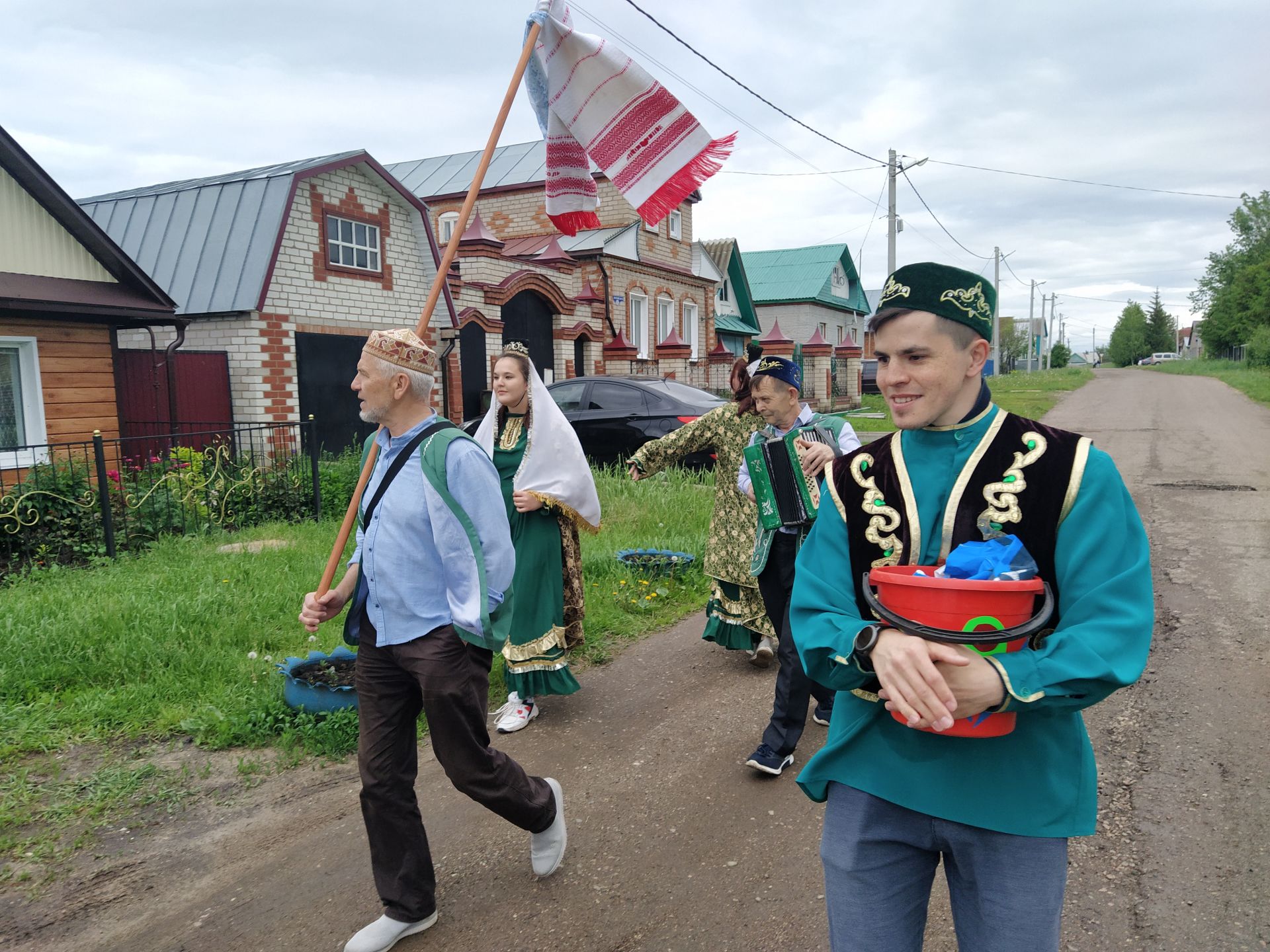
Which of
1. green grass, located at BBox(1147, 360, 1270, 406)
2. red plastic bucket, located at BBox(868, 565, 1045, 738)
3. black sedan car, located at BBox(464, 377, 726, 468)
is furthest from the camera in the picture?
green grass, located at BBox(1147, 360, 1270, 406)

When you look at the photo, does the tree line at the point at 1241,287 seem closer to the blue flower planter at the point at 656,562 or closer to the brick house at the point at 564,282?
the brick house at the point at 564,282

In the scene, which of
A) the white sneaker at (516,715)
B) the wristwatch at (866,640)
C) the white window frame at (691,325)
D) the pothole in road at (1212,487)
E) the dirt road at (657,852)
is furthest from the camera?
the white window frame at (691,325)

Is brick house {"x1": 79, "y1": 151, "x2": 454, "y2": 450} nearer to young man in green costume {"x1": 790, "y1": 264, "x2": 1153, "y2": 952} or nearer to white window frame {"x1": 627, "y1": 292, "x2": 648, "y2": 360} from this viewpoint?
white window frame {"x1": 627, "y1": 292, "x2": 648, "y2": 360}

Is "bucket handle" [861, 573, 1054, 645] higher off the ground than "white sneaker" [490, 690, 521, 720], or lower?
higher

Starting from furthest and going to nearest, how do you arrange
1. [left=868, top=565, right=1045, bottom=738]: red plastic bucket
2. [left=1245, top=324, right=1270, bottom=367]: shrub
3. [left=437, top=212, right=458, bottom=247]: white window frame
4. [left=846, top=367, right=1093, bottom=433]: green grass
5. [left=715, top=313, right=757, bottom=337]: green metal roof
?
1. [left=1245, top=324, right=1270, bottom=367]: shrub
2. [left=715, top=313, right=757, bottom=337]: green metal roof
3. [left=437, top=212, right=458, bottom=247]: white window frame
4. [left=846, top=367, right=1093, bottom=433]: green grass
5. [left=868, top=565, right=1045, bottom=738]: red plastic bucket

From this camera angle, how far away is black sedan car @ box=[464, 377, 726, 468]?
13.2 metres

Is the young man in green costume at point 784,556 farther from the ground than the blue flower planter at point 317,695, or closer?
farther from the ground

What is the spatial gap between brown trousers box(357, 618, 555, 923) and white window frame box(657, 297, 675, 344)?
24826mm

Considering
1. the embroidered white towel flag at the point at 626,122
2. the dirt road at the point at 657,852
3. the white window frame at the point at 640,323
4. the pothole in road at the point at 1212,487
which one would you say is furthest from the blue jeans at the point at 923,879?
the white window frame at the point at 640,323

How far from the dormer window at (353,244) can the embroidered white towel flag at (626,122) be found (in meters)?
11.5

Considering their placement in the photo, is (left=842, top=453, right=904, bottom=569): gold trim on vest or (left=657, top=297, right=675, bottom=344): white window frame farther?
(left=657, top=297, right=675, bottom=344): white window frame

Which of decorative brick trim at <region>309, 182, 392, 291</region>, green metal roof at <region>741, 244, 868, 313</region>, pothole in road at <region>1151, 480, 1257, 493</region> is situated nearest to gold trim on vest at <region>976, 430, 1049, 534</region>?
pothole in road at <region>1151, 480, 1257, 493</region>

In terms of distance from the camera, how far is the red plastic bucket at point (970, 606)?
158 cm

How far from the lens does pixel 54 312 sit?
10.1 meters
